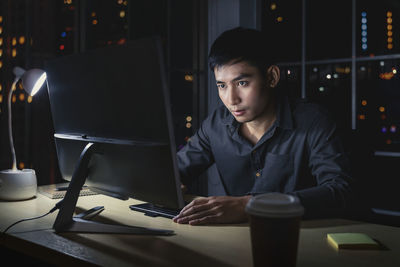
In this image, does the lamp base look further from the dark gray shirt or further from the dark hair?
the dark hair

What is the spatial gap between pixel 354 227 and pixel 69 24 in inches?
92.6

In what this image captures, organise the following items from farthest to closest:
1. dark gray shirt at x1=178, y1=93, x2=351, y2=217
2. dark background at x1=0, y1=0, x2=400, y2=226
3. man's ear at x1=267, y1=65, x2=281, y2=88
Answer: dark background at x1=0, y1=0, x2=400, y2=226 → man's ear at x1=267, y1=65, x2=281, y2=88 → dark gray shirt at x1=178, y1=93, x2=351, y2=217

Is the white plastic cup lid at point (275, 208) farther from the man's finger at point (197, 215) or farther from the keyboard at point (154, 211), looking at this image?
the keyboard at point (154, 211)

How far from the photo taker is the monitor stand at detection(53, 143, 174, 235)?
1.01m

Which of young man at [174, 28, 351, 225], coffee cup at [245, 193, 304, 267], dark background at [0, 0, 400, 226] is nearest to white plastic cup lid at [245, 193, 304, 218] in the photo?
coffee cup at [245, 193, 304, 267]

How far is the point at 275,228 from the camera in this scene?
644 mm

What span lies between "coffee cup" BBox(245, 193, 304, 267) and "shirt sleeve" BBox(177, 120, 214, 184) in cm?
104

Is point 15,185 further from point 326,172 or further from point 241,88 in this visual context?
point 326,172

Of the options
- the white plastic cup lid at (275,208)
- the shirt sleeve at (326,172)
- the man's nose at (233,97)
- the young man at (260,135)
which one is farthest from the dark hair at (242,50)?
the white plastic cup lid at (275,208)

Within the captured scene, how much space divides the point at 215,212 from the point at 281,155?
56 cm

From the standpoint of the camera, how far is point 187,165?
68.1 inches

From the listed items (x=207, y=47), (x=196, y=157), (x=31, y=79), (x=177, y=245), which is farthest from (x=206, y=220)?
(x=207, y=47)

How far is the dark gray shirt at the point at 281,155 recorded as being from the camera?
1.34 meters

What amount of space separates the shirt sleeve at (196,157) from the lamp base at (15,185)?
61 centimetres
